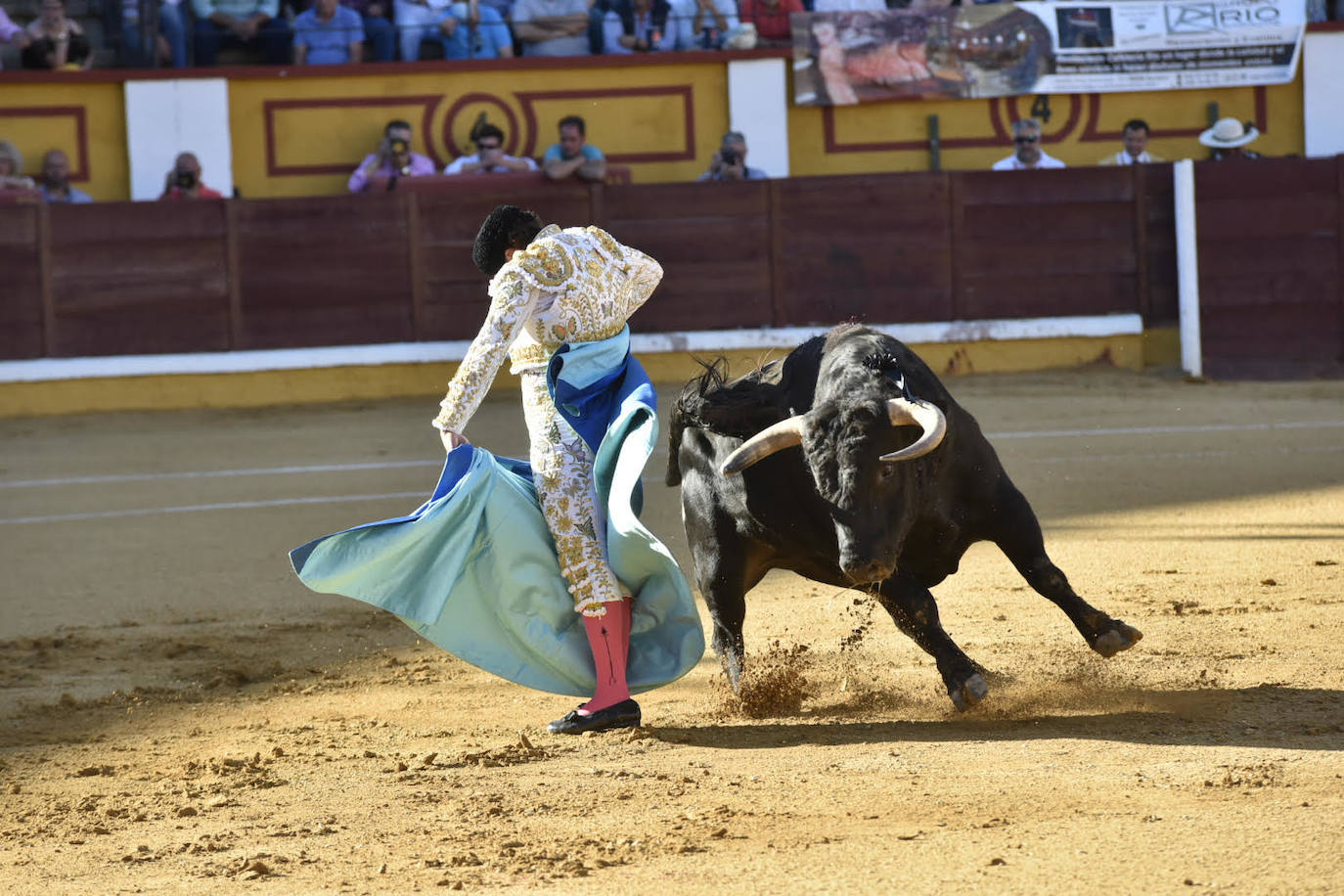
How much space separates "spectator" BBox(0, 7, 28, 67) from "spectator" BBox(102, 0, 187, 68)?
1.83 feet

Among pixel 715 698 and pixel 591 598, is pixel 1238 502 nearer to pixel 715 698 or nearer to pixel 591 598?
pixel 715 698

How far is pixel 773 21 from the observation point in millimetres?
9719

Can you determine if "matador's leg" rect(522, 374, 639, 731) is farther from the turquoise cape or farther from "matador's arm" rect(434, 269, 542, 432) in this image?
"matador's arm" rect(434, 269, 542, 432)

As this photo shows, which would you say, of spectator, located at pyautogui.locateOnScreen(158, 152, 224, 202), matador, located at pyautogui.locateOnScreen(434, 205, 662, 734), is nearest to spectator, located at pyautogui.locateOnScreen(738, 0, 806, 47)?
spectator, located at pyautogui.locateOnScreen(158, 152, 224, 202)

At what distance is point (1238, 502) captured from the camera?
5469mm

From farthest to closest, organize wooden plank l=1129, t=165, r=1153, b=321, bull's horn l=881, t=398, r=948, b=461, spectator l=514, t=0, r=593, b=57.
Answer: spectator l=514, t=0, r=593, b=57 < wooden plank l=1129, t=165, r=1153, b=321 < bull's horn l=881, t=398, r=948, b=461

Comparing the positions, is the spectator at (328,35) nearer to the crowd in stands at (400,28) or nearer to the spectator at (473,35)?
the crowd in stands at (400,28)

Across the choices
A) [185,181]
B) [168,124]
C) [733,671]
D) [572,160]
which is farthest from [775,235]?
[733,671]

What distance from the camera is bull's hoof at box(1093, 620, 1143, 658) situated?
311cm

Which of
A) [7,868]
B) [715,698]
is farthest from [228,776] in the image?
[715,698]

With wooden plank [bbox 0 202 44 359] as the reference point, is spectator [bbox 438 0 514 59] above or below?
above

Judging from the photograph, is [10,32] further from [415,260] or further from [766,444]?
[766,444]

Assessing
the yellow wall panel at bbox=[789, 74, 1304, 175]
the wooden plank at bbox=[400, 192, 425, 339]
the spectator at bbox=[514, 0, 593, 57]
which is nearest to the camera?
the wooden plank at bbox=[400, 192, 425, 339]

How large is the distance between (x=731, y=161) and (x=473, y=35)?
1.72 metres
